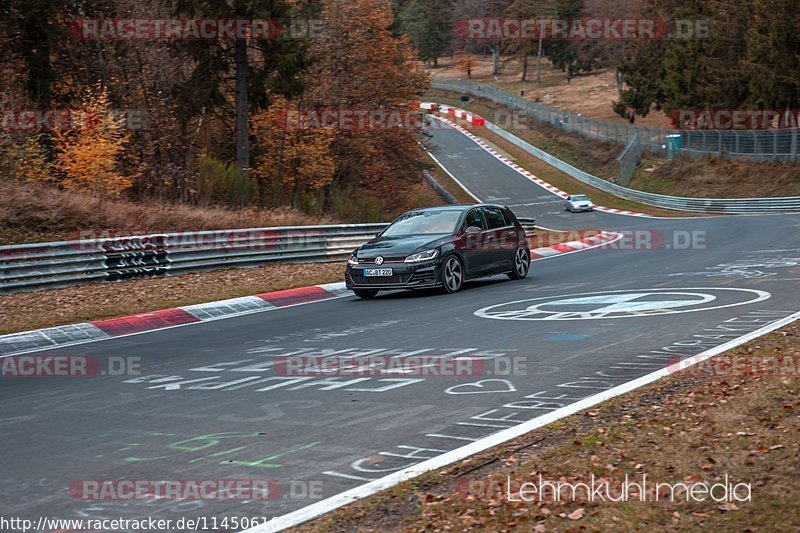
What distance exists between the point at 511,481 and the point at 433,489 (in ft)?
1.50

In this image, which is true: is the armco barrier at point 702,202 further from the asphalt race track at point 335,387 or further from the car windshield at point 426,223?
the car windshield at point 426,223

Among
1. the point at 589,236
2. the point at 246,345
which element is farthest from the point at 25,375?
the point at 589,236

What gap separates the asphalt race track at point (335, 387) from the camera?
20.6ft

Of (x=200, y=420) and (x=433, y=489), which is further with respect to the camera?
(x=200, y=420)

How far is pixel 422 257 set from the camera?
17.0 m

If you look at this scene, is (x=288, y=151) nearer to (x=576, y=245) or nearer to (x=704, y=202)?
(x=576, y=245)

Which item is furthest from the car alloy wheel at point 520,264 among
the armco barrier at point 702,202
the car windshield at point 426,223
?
the armco barrier at point 702,202

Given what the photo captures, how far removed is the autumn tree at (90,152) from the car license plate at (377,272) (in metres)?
11.3

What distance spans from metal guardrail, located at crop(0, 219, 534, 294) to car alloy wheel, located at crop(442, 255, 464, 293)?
5711mm

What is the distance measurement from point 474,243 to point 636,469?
41.3 feet

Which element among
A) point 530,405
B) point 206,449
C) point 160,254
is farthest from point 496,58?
point 206,449

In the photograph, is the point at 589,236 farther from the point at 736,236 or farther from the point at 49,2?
the point at 49,2

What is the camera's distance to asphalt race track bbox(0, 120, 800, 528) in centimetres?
629

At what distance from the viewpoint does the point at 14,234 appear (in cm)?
1962
